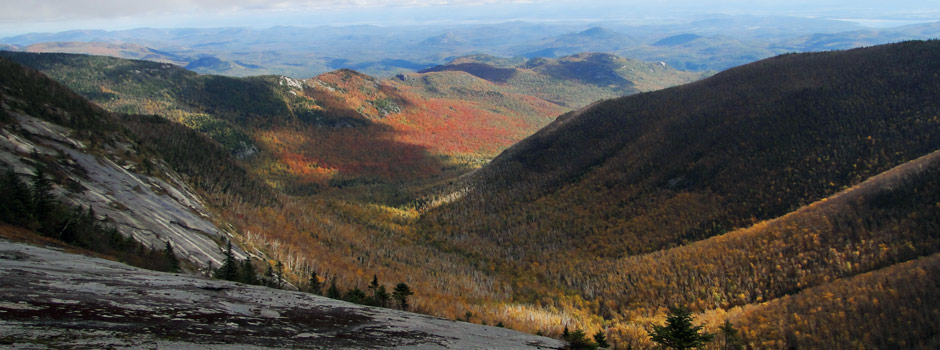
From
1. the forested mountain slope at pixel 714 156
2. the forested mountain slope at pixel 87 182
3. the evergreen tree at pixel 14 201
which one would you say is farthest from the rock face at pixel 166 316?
the forested mountain slope at pixel 714 156

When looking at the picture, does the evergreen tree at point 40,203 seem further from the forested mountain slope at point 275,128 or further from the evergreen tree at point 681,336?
the forested mountain slope at point 275,128

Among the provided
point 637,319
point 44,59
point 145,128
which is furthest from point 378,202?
point 44,59

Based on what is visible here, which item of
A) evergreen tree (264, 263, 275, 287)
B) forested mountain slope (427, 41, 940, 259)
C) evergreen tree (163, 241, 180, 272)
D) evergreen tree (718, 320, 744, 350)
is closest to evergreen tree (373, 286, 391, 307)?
evergreen tree (264, 263, 275, 287)

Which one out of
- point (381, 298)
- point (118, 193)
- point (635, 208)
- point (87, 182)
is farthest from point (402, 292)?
point (635, 208)

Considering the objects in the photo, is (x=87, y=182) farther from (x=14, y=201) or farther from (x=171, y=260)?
(x=14, y=201)

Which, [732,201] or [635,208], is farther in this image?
[635,208]

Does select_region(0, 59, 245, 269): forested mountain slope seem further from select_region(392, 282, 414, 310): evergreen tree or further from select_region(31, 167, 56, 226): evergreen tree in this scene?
select_region(392, 282, 414, 310): evergreen tree
